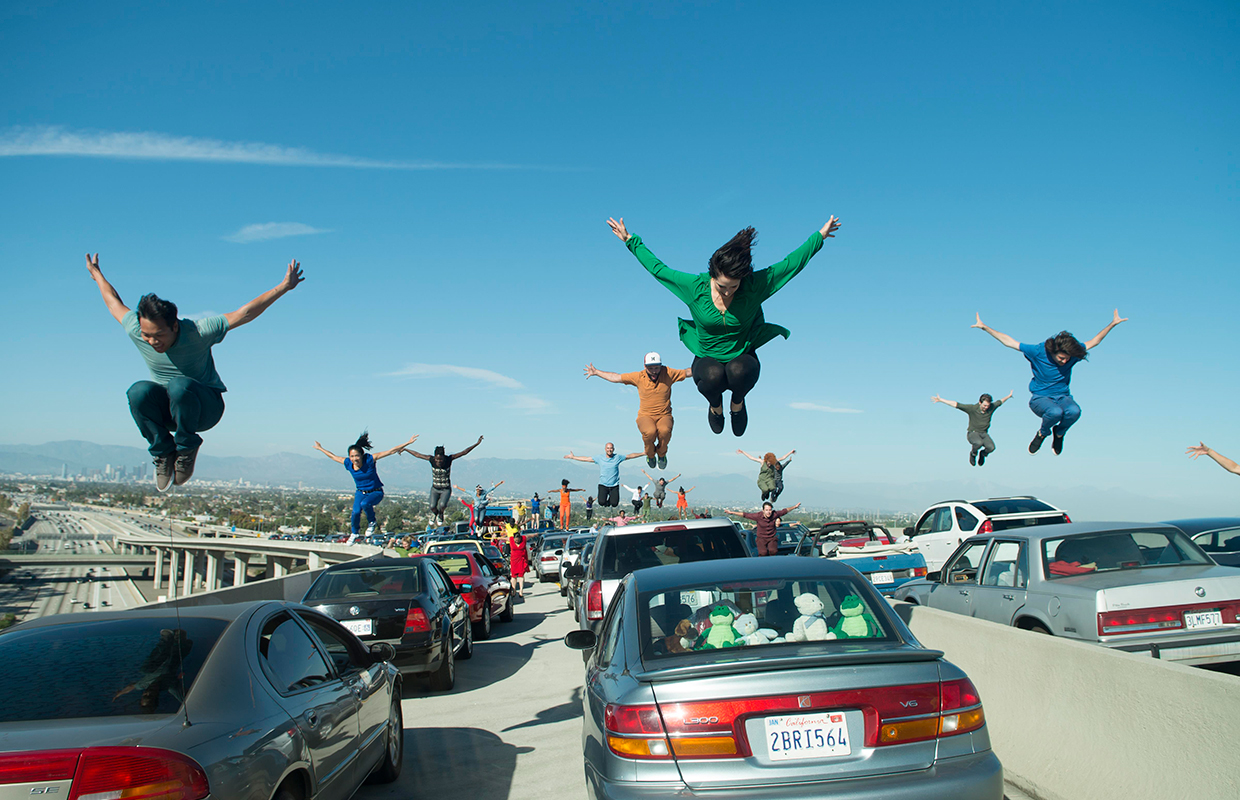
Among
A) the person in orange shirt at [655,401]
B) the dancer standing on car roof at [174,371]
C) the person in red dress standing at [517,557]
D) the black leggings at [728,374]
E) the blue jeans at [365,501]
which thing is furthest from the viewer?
the person in red dress standing at [517,557]

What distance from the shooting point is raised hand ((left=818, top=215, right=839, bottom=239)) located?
6285mm

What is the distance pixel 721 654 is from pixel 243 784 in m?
2.12

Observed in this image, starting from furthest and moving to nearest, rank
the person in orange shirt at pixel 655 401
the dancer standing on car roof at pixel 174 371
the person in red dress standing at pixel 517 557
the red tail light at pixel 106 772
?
the person in red dress standing at pixel 517 557 < the person in orange shirt at pixel 655 401 < the dancer standing on car roof at pixel 174 371 < the red tail light at pixel 106 772

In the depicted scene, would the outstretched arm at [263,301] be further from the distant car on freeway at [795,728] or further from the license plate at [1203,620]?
the license plate at [1203,620]

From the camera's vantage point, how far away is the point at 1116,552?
297 inches

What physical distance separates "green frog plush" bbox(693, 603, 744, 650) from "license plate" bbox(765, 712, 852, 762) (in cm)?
74

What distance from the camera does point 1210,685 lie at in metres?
4.01

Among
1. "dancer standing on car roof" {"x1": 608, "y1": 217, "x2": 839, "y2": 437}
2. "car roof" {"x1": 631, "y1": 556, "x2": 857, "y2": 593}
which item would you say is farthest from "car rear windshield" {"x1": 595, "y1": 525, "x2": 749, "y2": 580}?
"car roof" {"x1": 631, "y1": 556, "x2": 857, "y2": 593}

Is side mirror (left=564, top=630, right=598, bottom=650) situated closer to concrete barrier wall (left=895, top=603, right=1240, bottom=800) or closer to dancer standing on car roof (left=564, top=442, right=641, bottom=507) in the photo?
concrete barrier wall (left=895, top=603, right=1240, bottom=800)

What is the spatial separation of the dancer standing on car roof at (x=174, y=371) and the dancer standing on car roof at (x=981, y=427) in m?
11.8

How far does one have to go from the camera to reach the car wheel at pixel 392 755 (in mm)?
5863

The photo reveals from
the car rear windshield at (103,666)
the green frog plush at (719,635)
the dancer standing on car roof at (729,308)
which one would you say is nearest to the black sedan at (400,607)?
the dancer standing on car roof at (729,308)

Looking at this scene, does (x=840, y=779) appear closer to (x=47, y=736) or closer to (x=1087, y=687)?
(x=1087, y=687)

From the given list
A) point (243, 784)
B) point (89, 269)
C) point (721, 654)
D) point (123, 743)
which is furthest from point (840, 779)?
point (89, 269)
